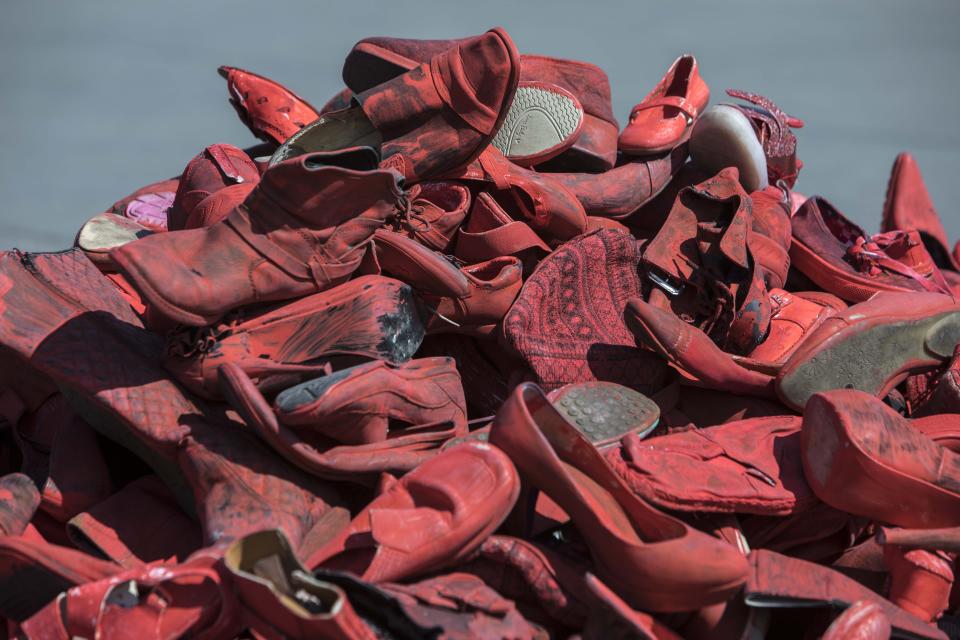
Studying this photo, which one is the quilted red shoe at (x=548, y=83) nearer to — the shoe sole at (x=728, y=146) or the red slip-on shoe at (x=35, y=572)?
the shoe sole at (x=728, y=146)

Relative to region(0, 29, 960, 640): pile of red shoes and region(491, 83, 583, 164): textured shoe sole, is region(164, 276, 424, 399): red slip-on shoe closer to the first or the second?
region(0, 29, 960, 640): pile of red shoes

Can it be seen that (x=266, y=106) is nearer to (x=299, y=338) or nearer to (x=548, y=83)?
(x=548, y=83)

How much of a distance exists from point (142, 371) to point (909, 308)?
74.3 inches

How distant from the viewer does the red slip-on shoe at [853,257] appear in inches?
130

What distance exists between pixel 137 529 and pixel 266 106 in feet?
5.05

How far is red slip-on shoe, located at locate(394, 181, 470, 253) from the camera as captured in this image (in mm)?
2803

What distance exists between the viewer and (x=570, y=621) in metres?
2.06

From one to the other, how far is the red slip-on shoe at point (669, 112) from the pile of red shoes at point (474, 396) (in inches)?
0.8

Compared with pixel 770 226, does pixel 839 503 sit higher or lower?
lower

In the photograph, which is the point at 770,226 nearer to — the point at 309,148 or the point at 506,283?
the point at 506,283

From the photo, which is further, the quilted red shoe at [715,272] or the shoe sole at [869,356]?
the quilted red shoe at [715,272]

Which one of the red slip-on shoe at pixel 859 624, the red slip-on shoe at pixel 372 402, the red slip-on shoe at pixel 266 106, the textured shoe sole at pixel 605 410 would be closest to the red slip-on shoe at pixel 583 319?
the textured shoe sole at pixel 605 410

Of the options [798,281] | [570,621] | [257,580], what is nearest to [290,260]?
[257,580]

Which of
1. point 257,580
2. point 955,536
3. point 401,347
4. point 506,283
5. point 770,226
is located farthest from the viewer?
point 770,226
